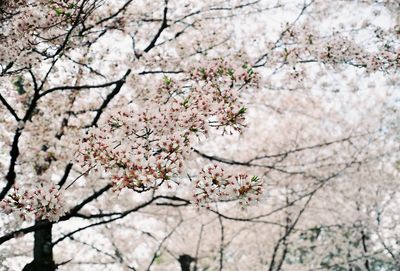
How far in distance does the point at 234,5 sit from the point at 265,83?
1.39 meters

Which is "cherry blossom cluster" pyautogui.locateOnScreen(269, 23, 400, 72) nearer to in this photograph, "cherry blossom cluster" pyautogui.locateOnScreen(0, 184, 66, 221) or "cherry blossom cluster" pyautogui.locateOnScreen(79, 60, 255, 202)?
"cherry blossom cluster" pyautogui.locateOnScreen(79, 60, 255, 202)

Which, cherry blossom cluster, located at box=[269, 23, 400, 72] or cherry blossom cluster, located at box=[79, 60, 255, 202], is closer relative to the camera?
cherry blossom cluster, located at box=[79, 60, 255, 202]

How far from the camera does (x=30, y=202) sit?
3.00 metres

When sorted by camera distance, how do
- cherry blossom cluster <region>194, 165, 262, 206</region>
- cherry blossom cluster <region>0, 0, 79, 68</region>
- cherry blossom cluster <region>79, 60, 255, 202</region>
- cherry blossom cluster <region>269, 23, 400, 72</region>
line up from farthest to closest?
cherry blossom cluster <region>269, 23, 400, 72</region> → cherry blossom cluster <region>0, 0, 79, 68</region> → cherry blossom cluster <region>194, 165, 262, 206</region> → cherry blossom cluster <region>79, 60, 255, 202</region>

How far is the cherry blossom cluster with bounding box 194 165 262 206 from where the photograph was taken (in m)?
3.05

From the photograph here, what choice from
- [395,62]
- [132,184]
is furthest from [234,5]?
[132,184]

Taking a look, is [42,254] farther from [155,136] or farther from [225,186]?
[225,186]

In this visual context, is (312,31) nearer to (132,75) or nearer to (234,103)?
(132,75)

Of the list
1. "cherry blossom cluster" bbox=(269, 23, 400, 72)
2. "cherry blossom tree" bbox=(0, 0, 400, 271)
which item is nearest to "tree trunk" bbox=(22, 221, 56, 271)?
"cherry blossom tree" bbox=(0, 0, 400, 271)

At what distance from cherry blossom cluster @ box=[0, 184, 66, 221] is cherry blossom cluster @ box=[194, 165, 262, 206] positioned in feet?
3.29

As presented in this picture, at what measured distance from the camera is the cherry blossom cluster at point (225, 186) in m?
3.05

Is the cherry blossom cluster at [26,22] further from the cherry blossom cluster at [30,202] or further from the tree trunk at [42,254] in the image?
the tree trunk at [42,254]

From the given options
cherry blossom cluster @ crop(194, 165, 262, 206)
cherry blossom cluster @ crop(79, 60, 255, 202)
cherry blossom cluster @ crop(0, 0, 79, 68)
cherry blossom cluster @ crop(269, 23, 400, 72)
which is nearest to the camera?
cherry blossom cluster @ crop(79, 60, 255, 202)

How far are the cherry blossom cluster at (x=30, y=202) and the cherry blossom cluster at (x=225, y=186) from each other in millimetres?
1003
